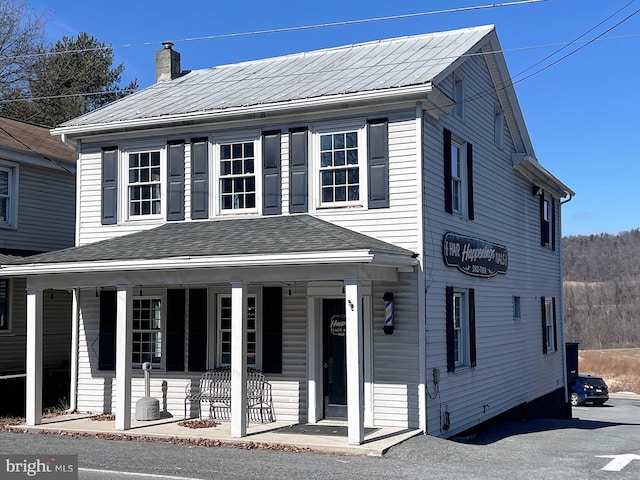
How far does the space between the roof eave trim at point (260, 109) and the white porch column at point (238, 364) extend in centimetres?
383

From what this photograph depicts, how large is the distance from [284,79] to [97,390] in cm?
768

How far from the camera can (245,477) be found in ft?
34.0

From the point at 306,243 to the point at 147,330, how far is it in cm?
507

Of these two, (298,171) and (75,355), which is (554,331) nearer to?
(298,171)

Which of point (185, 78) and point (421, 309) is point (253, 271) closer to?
point (421, 309)

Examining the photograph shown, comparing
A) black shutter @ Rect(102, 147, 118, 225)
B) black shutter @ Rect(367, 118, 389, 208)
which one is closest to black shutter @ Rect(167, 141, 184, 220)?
black shutter @ Rect(102, 147, 118, 225)

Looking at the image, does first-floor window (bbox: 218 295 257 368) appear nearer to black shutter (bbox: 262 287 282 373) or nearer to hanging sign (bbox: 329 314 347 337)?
black shutter (bbox: 262 287 282 373)

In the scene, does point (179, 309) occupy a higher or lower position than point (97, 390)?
higher

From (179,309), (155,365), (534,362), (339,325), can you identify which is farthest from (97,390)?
(534,362)

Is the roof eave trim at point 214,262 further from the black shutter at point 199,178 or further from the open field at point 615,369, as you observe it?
the open field at point 615,369

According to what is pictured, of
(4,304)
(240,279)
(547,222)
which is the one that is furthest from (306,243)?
A: (547,222)

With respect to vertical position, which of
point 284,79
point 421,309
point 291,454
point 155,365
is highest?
point 284,79

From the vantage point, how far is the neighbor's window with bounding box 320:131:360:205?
1501 cm

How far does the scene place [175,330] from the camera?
16.0 meters
